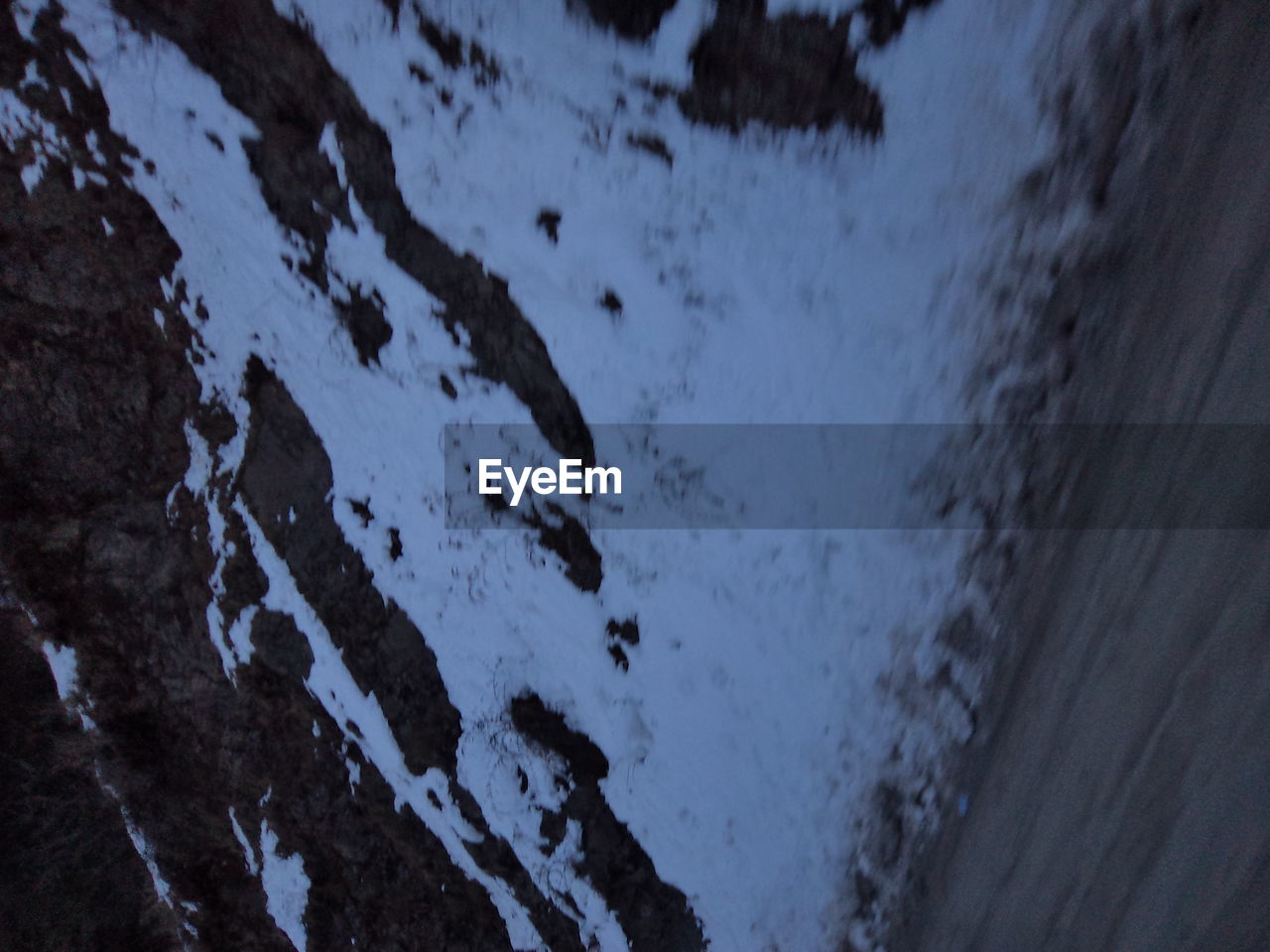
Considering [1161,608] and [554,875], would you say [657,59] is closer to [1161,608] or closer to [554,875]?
[1161,608]

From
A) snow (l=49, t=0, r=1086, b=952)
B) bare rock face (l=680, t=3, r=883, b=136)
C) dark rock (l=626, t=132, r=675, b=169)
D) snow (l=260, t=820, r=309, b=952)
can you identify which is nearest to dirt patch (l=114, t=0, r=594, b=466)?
snow (l=49, t=0, r=1086, b=952)

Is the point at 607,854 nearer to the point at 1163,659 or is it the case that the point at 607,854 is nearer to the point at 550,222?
the point at 1163,659

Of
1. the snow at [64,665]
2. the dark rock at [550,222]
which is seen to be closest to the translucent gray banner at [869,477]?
the dark rock at [550,222]

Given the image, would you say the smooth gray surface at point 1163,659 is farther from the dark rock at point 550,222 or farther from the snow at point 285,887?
the snow at point 285,887

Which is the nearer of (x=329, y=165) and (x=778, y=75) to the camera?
(x=778, y=75)

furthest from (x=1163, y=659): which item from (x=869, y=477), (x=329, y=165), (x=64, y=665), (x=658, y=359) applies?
(x=64, y=665)

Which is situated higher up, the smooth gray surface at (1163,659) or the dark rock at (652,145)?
the dark rock at (652,145)
